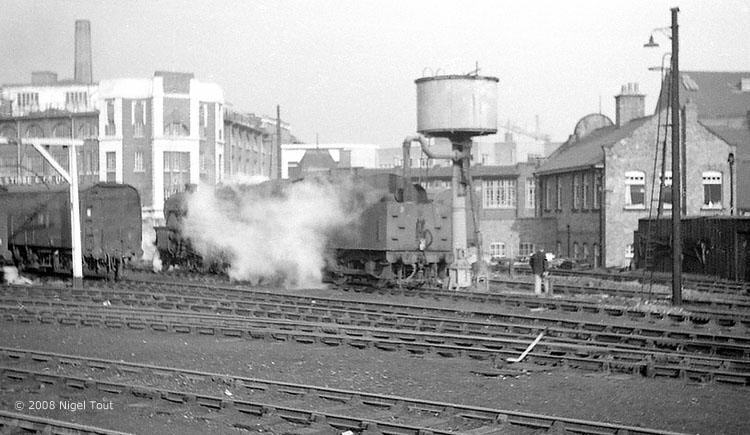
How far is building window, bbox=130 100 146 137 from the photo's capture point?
219ft

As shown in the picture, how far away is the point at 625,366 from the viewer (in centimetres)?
1467

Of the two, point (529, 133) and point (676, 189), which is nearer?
point (676, 189)

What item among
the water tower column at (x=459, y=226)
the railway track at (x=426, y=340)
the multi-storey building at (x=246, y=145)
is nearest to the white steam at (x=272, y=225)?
the water tower column at (x=459, y=226)

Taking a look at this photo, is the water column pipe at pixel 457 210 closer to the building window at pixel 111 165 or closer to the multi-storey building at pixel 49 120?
the multi-storey building at pixel 49 120

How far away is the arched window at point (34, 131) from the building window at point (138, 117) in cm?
996

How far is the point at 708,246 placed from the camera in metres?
34.5

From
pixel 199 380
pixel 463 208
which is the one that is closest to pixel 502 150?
pixel 463 208

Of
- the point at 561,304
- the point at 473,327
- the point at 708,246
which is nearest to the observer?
the point at 473,327

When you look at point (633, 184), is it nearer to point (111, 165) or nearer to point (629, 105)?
point (629, 105)

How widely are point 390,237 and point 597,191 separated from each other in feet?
71.9

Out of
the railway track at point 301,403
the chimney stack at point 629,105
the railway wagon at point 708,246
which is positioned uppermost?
the chimney stack at point 629,105

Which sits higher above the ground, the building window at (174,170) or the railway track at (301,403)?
the building window at (174,170)

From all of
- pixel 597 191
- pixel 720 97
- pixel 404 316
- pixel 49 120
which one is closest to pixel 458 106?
pixel 404 316

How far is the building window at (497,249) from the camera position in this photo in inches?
2309
